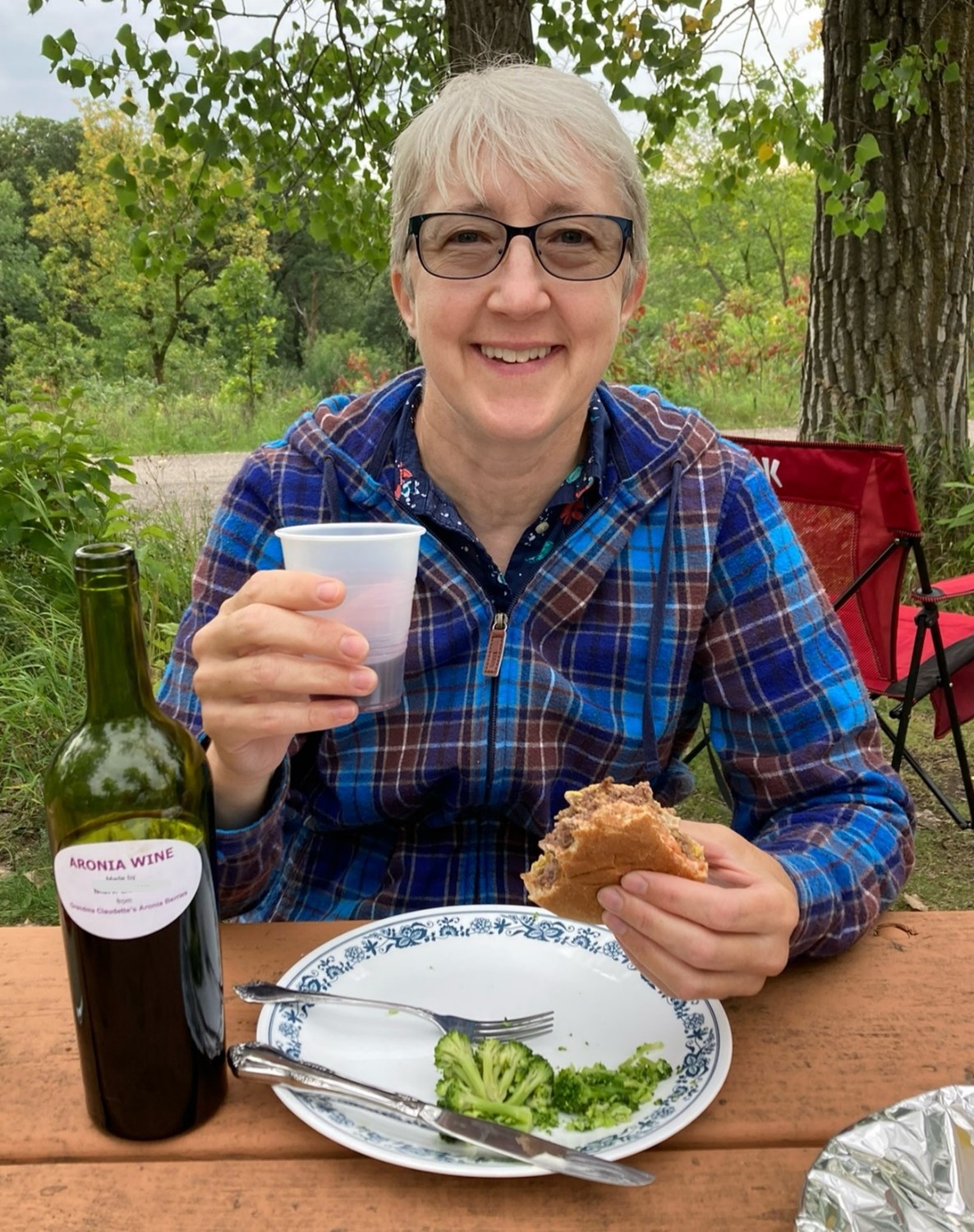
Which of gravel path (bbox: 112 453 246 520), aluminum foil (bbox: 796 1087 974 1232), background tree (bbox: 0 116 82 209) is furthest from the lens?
background tree (bbox: 0 116 82 209)

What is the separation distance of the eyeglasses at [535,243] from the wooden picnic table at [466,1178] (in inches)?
43.2

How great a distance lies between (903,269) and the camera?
5.25 metres

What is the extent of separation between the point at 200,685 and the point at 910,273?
203 inches

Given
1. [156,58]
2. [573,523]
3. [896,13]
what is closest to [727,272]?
[896,13]

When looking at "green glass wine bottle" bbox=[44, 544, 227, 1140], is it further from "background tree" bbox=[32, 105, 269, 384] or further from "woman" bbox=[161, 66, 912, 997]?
"background tree" bbox=[32, 105, 269, 384]

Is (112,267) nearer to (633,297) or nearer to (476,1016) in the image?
(633,297)

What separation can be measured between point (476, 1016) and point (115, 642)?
63cm

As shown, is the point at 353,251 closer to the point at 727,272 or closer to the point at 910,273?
the point at 910,273

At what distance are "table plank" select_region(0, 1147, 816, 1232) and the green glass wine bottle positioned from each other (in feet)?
0.24

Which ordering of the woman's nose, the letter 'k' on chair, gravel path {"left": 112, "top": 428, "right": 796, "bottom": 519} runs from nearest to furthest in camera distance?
the woman's nose
the letter 'k' on chair
gravel path {"left": 112, "top": 428, "right": 796, "bottom": 519}

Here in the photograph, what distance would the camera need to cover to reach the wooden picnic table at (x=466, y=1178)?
91cm

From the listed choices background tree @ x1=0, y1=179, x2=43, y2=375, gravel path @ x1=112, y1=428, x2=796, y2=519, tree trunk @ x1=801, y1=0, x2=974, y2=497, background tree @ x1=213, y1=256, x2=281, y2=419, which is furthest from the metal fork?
background tree @ x1=0, y1=179, x2=43, y2=375

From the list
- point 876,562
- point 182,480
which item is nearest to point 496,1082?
point 876,562

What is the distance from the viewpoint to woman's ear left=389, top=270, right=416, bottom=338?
5.88 feet
